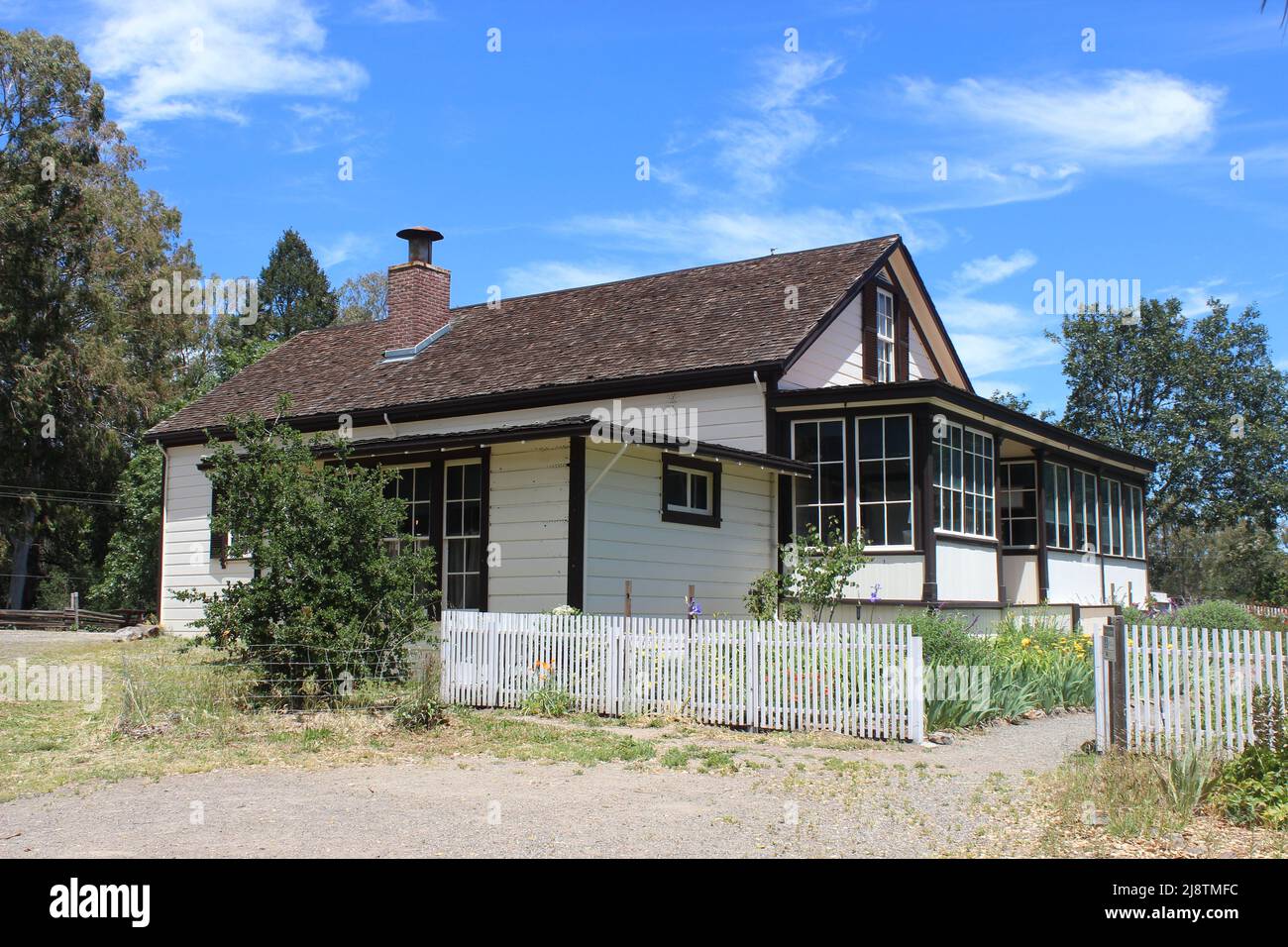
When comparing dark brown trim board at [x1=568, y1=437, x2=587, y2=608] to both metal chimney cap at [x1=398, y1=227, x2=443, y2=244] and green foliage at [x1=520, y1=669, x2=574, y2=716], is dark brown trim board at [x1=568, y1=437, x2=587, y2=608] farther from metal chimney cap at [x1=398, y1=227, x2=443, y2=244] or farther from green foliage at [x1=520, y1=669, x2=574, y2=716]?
metal chimney cap at [x1=398, y1=227, x2=443, y2=244]

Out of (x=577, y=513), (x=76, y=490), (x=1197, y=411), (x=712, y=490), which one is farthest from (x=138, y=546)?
(x=1197, y=411)

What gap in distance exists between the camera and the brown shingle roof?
750 inches

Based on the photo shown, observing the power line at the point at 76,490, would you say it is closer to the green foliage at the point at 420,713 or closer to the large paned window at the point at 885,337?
the large paned window at the point at 885,337

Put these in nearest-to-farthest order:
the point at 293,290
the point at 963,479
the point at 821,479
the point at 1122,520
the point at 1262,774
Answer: the point at 1262,774 < the point at 821,479 < the point at 963,479 < the point at 1122,520 < the point at 293,290

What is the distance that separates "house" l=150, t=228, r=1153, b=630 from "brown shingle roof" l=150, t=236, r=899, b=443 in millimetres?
71

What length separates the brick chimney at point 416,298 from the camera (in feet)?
79.3

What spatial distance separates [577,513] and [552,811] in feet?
22.7

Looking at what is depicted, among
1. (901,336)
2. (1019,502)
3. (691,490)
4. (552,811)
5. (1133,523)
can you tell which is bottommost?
(552,811)

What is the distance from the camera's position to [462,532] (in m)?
16.2

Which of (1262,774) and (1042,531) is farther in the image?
(1042,531)

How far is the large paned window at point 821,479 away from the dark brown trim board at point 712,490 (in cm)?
161

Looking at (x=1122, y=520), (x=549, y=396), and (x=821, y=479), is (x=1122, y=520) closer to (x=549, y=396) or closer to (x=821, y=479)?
(x=821, y=479)

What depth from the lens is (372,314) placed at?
59219 mm
